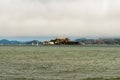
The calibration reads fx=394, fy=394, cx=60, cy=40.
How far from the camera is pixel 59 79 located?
50562 mm

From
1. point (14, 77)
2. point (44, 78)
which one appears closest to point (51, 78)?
point (44, 78)

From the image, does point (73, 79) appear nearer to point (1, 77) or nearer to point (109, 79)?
point (109, 79)

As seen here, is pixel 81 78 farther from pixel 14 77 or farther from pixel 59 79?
pixel 14 77

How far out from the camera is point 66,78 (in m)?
51.5

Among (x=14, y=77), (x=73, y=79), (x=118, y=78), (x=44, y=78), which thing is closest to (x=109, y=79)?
(x=118, y=78)

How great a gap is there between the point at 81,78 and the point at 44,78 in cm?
490

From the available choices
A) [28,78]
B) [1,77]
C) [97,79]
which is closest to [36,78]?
[28,78]

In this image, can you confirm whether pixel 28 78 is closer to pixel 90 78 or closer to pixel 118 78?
pixel 90 78

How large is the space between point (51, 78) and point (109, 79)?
7564mm

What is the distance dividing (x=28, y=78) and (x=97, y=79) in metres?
8.99

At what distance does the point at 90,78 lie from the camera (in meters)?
52.1

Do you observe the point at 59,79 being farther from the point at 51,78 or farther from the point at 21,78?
the point at 21,78

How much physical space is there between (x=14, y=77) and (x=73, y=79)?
7.98m

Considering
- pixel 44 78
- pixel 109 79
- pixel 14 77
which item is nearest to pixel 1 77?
pixel 14 77
